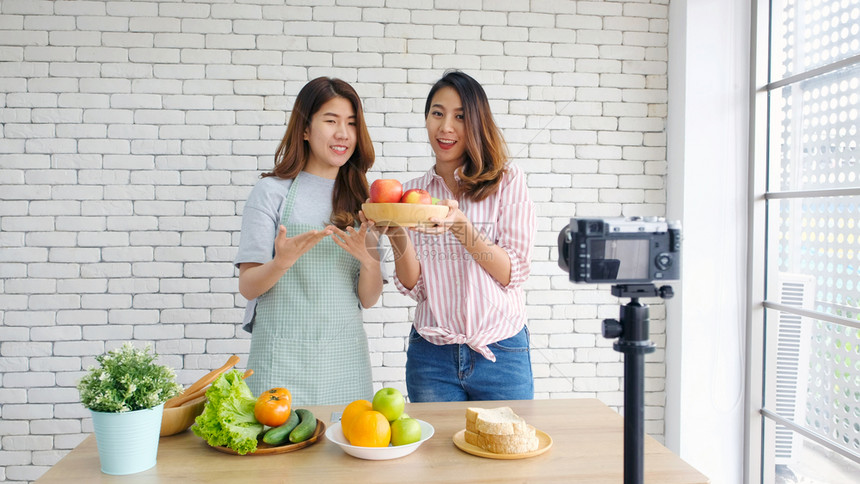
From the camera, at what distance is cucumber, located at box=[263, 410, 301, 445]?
1514 millimetres

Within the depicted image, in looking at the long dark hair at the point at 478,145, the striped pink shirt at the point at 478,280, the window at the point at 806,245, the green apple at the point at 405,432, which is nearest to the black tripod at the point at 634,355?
the green apple at the point at 405,432

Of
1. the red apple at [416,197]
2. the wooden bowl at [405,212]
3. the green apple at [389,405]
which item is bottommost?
the green apple at [389,405]

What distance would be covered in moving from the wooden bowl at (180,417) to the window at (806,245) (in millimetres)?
2833

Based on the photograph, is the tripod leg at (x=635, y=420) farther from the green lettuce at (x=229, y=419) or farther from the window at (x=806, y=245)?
the window at (x=806, y=245)

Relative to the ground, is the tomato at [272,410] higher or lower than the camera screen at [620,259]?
lower

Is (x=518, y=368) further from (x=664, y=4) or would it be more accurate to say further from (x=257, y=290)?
(x=664, y=4)

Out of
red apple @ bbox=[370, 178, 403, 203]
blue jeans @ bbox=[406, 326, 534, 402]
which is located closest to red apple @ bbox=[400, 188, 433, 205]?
red apple @ bbox=[370, 178, 403, 203]

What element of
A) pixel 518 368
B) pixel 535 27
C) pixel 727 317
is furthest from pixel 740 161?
pixel 518 368

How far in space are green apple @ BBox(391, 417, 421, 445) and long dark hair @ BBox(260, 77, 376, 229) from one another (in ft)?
3.17

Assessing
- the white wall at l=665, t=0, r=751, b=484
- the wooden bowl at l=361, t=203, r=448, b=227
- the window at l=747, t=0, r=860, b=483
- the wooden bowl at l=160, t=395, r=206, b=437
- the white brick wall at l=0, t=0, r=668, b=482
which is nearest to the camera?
the wooden bowl at l=160, t=395, r=206, b=437

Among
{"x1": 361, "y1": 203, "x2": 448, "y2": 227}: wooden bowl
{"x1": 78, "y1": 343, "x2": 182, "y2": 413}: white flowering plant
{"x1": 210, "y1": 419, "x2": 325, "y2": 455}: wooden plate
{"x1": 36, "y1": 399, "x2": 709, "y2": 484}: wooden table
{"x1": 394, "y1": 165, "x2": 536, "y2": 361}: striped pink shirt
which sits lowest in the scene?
{"x1": 36, "y1": 399, "x2": 709, "y2": 484}: wooden table

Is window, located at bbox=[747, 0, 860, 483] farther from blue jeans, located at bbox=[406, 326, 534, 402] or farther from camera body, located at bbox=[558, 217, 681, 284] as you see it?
camera body, located at bbox=[558, 217, 681, 284]

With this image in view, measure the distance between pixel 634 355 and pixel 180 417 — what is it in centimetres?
122

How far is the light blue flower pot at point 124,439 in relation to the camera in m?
1.38
